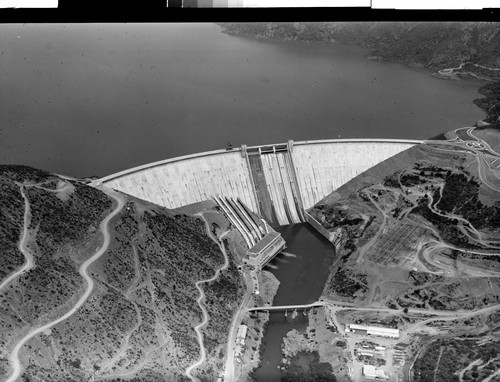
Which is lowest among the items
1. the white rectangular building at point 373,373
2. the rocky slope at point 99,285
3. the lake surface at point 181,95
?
the white rectangular building at point 373,373

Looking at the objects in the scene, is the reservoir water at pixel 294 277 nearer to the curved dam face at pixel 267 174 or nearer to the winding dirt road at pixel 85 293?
the curved dam face at pixel 267 174

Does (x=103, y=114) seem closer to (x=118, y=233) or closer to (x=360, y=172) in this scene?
(x=118, y=233)

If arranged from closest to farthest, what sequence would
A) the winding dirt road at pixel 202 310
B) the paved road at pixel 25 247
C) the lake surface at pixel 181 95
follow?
the paved road at pixel 25 247 < the winding dirt road at pixel 202 310 < the lake surface at pixel 181 95

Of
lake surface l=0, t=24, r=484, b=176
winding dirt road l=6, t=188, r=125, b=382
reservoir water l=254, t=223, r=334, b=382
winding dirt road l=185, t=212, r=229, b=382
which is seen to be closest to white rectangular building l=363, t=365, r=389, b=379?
reservoir water l=254, t=223, r=334, b=382

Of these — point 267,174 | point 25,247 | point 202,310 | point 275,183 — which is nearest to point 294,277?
point 202,310

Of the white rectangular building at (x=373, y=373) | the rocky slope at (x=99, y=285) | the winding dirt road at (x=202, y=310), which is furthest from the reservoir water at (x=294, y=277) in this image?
the white rectangular building at (x=373, y=373)

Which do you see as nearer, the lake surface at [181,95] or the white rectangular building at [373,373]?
the white rectangular building at [373,373]

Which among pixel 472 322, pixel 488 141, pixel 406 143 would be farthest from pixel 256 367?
pixel 488 141
